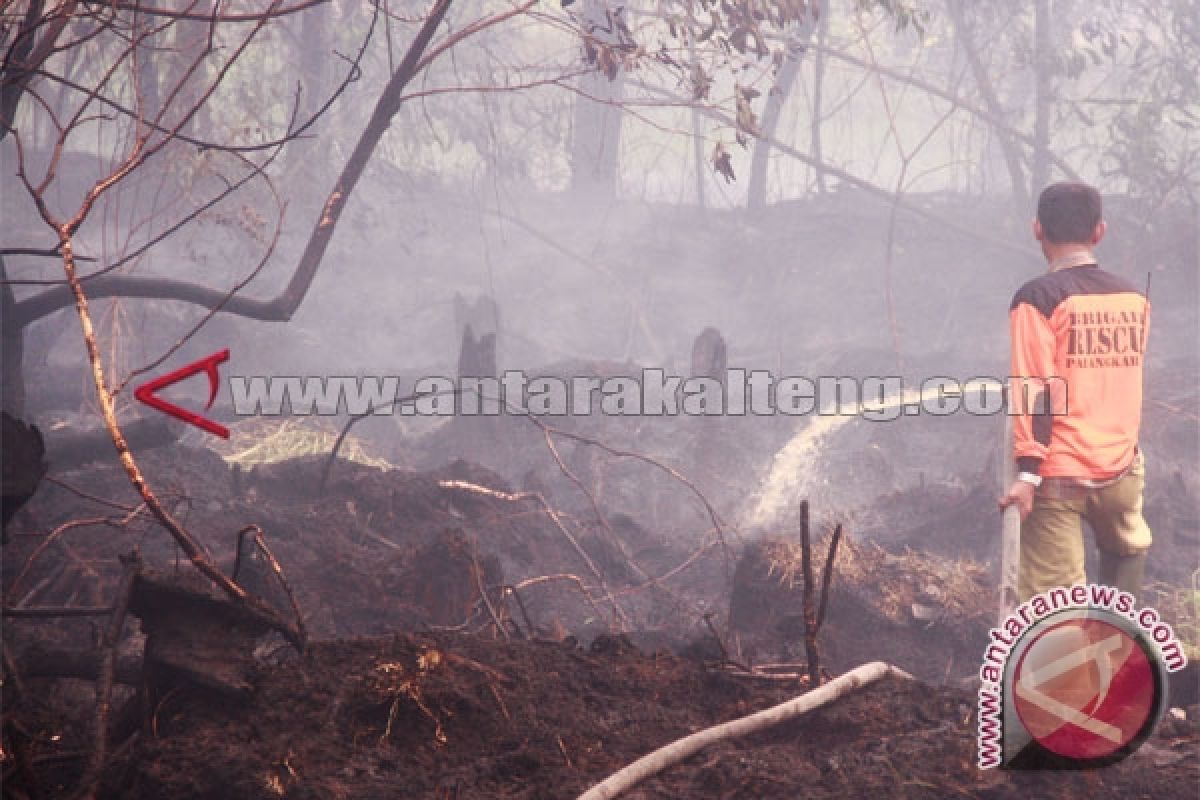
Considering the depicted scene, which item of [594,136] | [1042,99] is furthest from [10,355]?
[594,136]

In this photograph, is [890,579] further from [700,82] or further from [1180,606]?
[700,82]

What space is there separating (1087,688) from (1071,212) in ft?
5.84

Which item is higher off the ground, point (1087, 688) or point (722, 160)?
point (722, 160)

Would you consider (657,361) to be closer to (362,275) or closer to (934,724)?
(362,275)

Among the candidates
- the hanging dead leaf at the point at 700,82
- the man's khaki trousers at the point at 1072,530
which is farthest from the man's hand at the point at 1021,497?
the hanging dead leaf at the point at 700,82

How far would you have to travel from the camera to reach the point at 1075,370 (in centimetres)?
353

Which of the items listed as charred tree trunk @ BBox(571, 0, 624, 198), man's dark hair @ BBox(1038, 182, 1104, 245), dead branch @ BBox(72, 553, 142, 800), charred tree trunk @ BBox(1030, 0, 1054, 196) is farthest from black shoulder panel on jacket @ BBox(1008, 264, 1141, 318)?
charred tree trunk @ BBox(571, 0, 624, 198)

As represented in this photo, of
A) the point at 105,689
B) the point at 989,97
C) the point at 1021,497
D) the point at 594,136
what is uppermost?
the point at 594,136

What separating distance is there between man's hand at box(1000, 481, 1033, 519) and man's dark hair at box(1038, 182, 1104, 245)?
3.12 feet

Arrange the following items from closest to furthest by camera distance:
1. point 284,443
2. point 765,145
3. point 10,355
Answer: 1. point 10,355
2. point 284,443
3. point 765,145

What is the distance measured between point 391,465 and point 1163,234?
925 cm

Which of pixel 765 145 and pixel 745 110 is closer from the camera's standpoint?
pixel 745 110

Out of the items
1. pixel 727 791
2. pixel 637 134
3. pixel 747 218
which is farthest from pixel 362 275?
pixel 727 791

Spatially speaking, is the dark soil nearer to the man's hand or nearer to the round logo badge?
the round logo badge
